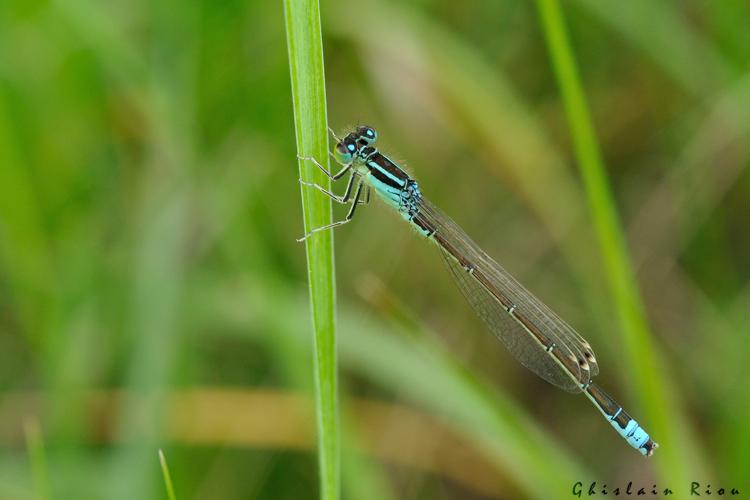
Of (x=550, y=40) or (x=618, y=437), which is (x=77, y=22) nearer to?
(x=550, y=40)

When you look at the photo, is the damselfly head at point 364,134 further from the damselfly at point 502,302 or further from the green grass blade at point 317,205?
the green grass blade at point 317,205

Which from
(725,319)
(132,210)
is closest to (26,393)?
(132,210)

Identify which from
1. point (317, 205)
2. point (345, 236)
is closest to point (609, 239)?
point (317, 205)

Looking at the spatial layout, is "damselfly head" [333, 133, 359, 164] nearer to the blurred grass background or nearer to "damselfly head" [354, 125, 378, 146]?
"damselfly head" [354, 125, 378, 146]

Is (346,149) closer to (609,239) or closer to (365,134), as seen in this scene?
(365,134)

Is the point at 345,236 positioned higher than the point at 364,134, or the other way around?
the point at 345,236

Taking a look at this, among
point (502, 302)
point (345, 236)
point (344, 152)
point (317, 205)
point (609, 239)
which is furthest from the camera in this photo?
point (345, 236)

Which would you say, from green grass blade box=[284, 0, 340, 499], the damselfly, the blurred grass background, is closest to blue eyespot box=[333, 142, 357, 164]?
the damselfly
